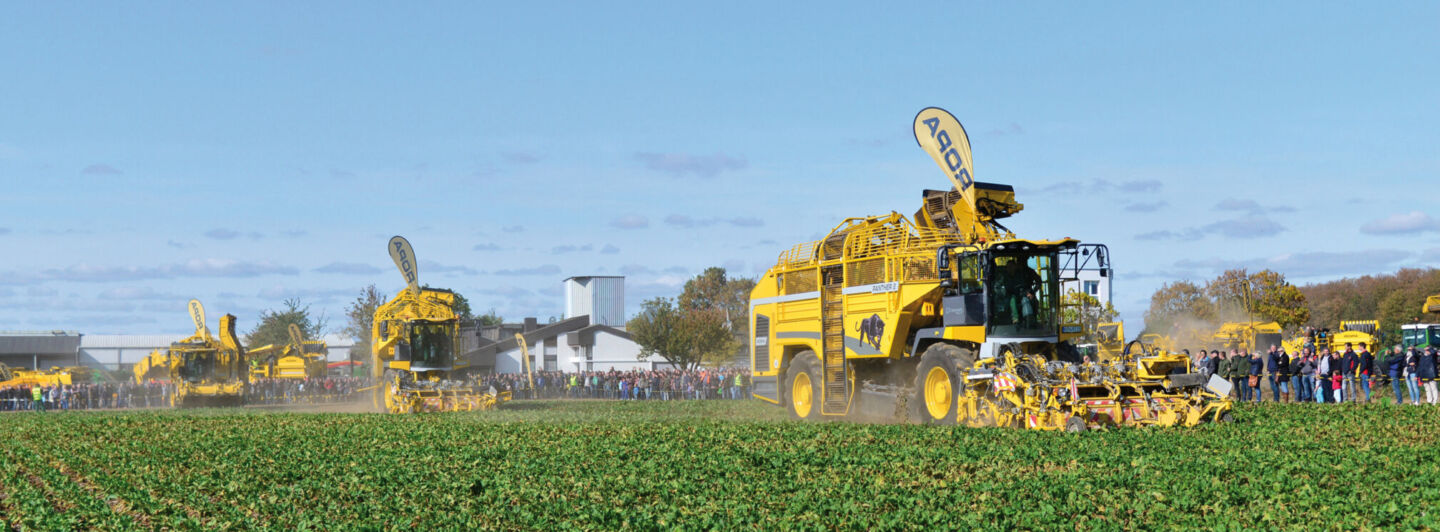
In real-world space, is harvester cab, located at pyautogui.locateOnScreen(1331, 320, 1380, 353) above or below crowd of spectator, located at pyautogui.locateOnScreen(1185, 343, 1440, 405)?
above

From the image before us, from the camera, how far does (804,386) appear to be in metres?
24.6

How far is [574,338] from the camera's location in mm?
71375

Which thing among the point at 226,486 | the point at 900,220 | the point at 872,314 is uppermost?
the point at 900,220

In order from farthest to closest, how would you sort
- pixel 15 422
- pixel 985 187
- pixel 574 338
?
1. pixel 574 338
2. pixel 15 422
3. pixel 985 187

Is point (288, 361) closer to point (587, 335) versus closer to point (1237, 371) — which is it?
point (587, 335)

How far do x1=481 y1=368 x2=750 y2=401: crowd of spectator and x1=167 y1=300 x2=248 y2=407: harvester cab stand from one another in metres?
9.75

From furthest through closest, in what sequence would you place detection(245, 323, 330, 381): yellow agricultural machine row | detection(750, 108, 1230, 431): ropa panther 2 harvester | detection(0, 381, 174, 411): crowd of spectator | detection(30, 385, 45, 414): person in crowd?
detection(245, 323, 330, 381): yellow agricultural machine row < detection(0, 381, 174, 411): crowd of spectator < detection(30, 385, 45, 414): person in crowd < detection(750, 108, 1230, 431): ropa panther 2 harvester

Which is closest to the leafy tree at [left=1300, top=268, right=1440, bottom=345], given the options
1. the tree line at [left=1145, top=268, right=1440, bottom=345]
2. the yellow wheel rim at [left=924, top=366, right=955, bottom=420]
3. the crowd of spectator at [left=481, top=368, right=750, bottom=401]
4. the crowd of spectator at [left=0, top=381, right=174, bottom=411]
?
the tree line at [left=1145, top=268, right=1440, bottom=345]

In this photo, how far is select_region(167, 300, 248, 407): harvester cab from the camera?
156 feet

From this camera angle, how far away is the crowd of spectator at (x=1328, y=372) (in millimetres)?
25281

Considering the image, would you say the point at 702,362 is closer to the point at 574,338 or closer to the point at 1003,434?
the point at 574,338

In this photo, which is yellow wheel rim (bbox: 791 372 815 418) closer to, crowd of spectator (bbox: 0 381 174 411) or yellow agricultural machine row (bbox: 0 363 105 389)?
crowd of spectator (bbox: 0 381 174 411)

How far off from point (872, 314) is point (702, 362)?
175 feet

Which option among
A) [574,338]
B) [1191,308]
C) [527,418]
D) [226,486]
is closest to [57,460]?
[226,486]
